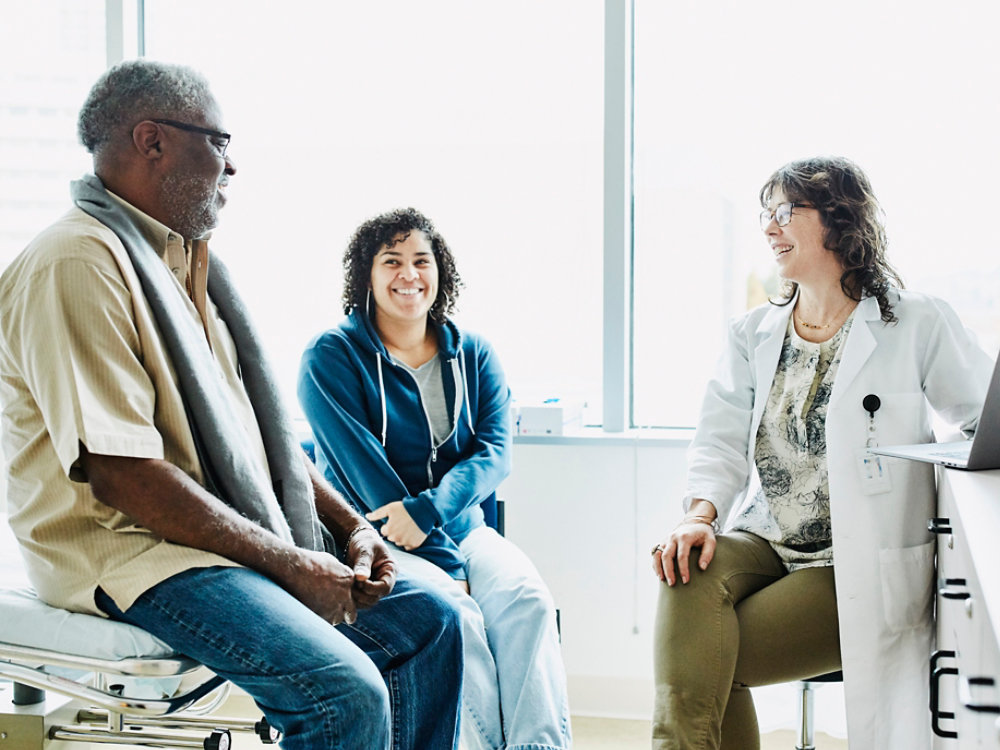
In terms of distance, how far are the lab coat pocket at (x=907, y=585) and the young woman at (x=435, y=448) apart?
66cm

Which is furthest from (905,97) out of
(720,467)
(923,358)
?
(720,467)

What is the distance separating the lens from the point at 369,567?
1.79m

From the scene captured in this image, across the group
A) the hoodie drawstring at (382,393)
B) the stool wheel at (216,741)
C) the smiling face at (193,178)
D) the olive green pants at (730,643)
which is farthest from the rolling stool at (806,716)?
the smiling face at (193,178)

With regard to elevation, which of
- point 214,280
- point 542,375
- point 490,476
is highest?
point 214,280

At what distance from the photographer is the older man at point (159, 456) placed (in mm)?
1482

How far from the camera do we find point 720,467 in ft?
7.13

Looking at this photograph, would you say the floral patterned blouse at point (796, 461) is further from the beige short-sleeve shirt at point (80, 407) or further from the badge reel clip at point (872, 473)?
the beige short-sleeve shirt at point (80, 407)

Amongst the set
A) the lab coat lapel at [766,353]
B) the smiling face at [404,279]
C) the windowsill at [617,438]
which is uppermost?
the smiling face at [404,279]

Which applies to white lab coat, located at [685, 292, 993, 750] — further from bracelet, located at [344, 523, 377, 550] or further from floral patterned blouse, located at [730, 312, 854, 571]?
bracelet, located at [344, 523, 377, 550]

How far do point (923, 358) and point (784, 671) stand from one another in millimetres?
683

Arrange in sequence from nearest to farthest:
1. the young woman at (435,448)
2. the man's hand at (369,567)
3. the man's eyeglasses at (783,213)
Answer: the man's hand at (369,567)
the young woman at (435,448)
the man's eyeglasses at (783,213)

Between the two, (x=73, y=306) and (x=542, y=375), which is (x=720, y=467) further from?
(x=73, y=306)

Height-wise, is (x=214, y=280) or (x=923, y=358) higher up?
(x=214, y=280)

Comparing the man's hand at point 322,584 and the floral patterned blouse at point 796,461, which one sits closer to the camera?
the man's hand at point 322,584
